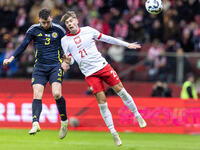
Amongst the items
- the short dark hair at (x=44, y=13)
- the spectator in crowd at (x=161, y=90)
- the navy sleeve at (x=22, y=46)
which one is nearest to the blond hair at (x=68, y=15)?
the short dark hair at (x=44, y=13)

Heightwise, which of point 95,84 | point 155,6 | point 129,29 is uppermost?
point 155,6

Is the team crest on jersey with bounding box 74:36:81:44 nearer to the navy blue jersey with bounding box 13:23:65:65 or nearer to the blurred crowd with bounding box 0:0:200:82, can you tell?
the navy blue jersey with bounding box 13:23:65:65

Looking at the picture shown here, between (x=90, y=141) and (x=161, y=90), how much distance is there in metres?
6.15

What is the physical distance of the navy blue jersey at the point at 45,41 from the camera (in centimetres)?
1171

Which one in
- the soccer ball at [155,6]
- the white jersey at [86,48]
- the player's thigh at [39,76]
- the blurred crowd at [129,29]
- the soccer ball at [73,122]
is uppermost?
the soccer ball at [155,6]

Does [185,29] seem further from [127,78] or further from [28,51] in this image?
[28,51]

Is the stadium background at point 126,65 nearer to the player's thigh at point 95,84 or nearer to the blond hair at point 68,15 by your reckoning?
the player's thigh at point 95,84

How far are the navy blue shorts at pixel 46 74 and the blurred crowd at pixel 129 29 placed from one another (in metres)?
7.02

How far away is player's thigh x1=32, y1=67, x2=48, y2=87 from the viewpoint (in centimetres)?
1164

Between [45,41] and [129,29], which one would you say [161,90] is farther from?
[45,41]

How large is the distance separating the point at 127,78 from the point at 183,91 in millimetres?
2470

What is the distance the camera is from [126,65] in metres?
20.0

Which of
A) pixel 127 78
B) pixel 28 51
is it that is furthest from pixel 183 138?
pixel 28 51

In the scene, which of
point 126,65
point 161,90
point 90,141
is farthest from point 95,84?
point 126,65
